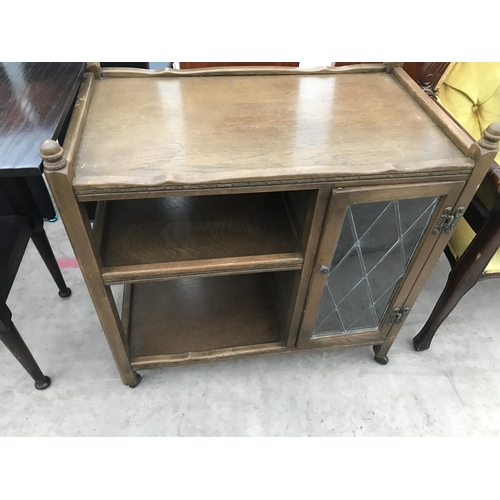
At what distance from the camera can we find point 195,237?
93 centimetres

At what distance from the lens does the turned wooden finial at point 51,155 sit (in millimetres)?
638

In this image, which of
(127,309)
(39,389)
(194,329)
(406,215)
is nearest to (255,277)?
(194,329)

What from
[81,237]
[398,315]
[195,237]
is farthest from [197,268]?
[398,315]

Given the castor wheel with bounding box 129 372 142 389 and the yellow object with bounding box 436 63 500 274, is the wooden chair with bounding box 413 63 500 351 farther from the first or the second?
the castor wheel with bounding box 129 372 142 389

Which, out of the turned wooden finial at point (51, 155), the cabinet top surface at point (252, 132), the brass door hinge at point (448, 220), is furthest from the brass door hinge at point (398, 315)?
the turned wooden finial at point (51, 155)

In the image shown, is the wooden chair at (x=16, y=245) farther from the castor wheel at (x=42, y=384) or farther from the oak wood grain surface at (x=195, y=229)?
the oak wood grain surface at (x=195, y=229)

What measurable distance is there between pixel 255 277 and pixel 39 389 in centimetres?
71

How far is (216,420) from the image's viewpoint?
1.13m

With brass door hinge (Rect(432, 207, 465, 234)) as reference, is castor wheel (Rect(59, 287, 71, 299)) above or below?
below

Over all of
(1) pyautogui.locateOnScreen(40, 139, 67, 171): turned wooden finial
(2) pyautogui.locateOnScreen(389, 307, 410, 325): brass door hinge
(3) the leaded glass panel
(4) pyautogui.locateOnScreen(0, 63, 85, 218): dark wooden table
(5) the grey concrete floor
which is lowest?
(5) the grey concrete floor

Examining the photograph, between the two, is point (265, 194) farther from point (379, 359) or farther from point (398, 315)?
point (379, 359)

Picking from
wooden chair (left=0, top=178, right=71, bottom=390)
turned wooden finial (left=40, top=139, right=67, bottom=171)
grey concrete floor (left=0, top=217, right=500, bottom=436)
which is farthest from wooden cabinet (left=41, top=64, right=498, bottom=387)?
wooden chair (left=0, top=178, right=71, bottom=390)

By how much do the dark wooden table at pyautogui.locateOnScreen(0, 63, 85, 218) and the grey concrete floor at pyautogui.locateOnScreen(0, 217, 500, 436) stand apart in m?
0.64

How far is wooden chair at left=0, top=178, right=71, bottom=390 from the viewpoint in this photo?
3.18 ft
